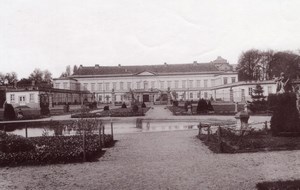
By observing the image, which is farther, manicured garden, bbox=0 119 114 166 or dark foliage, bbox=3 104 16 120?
dark foliage, bbox=3 104 16 120

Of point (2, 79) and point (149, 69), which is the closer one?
point (2, 79)

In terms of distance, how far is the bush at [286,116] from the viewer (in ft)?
36.9

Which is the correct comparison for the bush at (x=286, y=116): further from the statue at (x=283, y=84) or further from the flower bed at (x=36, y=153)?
the flower bed at (x=36, y=153)

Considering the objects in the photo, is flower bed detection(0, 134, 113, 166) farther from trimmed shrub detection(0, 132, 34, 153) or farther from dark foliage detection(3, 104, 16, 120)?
dark foliage detection(3, 104, 16, 120)

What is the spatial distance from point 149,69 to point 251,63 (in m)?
30.1

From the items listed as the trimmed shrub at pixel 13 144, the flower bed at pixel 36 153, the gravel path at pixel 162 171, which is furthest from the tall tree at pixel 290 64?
the trimmed shrub at pixel 13 144

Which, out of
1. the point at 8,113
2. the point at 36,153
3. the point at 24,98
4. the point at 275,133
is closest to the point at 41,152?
the point at 36,153

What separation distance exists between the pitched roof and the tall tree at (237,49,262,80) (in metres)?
18.8

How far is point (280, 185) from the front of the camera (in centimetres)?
545

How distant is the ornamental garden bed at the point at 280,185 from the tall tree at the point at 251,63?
5542 centimetres

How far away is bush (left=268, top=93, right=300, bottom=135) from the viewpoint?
1126cm

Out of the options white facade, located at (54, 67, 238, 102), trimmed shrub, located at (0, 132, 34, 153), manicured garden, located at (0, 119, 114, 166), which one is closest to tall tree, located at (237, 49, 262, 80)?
white facade, located at (54, 67, 238, 102)

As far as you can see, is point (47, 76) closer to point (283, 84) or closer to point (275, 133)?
point (283, 84)

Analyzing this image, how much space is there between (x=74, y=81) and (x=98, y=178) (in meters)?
75.0
